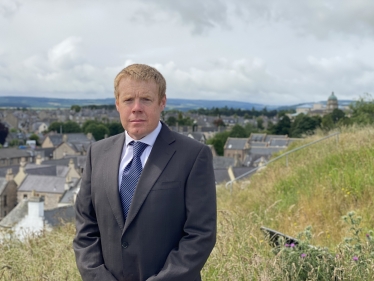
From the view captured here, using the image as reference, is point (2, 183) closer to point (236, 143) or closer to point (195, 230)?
point (236, 143)

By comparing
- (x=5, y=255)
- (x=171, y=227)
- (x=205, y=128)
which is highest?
(x=171, y=227)

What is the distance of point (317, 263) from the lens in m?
3.86

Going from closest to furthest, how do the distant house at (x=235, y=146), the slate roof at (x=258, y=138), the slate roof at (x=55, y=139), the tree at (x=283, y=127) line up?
1. the distant house at (x=235, y=146)
2. the tree at (x=283, y=127)
3. the slate roof at (x=258, y=138)
4. the slate roof at (x=55, y=139)

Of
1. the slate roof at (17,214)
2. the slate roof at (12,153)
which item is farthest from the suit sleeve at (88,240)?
the slate roof at (12,153)

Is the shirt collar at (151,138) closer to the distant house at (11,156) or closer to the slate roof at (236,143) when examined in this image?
the slate roof at (236,143)

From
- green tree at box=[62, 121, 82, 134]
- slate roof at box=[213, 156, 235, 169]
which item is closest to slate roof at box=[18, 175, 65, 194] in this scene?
slate roof at box=[213, 156, 235, 169]

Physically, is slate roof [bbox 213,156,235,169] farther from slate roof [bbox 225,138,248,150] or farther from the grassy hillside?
the grassy hillside

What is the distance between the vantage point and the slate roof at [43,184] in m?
42.8

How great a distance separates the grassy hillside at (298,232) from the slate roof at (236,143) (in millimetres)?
65340

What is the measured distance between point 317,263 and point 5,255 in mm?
3521

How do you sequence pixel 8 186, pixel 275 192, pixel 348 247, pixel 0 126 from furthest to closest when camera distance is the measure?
pixel 0 126
pixel 8 186
pixel 275 192
pixel 348 247

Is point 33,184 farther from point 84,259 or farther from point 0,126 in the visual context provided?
point 0,126

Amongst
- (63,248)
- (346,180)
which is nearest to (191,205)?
(63,248)

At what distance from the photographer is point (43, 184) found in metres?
44.2
